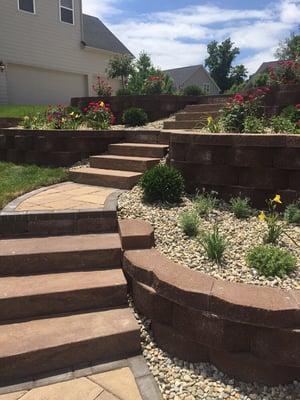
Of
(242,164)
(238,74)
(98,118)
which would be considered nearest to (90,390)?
(242,164)

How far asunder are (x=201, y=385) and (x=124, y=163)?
3835 millimetres

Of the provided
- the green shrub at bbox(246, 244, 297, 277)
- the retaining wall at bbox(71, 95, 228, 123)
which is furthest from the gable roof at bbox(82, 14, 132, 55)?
the green shrub at bbox(246, 244, 297, 277)

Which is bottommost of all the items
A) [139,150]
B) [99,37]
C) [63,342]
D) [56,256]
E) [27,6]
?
[63,342]

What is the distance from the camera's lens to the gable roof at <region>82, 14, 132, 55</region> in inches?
692

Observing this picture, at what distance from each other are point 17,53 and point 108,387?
14.2 metres

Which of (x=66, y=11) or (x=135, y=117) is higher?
(x=66, y=11)

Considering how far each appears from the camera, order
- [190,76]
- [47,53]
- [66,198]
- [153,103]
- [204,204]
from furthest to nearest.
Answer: [190,76], [47,53], [153,103], [66,198], [204,204]

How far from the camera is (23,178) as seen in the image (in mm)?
5973

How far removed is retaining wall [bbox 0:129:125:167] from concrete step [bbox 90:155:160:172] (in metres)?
0.57

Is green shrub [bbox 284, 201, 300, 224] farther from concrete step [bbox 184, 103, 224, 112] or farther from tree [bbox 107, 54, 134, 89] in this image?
tree [bbox 107, 54, 134, 89]

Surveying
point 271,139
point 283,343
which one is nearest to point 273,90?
point 271,139

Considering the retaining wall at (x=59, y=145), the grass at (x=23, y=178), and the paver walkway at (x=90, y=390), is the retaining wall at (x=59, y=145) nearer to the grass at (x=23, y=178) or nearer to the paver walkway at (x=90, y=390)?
the grass at (x=23, y=178)

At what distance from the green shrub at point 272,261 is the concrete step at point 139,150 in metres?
3.25

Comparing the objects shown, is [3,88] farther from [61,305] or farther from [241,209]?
[61,305]
